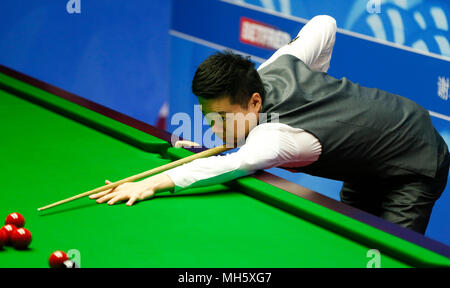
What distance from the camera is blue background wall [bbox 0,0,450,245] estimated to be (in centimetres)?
396

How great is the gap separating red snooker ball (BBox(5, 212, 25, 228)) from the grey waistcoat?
94cm

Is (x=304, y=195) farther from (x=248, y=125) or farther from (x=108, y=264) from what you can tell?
(x=108, y=264)

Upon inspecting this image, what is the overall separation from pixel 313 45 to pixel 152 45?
300 centimetres

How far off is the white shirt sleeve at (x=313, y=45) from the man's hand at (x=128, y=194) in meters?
0.85

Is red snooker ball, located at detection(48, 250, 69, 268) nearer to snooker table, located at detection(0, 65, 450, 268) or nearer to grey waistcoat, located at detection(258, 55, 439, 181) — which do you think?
snooker table, located at detection(0, 65, 450, 268)

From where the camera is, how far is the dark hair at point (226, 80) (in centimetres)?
220

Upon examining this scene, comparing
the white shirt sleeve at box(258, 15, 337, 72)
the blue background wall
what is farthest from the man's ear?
the blue background wall

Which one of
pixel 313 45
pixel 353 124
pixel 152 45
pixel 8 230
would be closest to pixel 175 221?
pixel 8 230

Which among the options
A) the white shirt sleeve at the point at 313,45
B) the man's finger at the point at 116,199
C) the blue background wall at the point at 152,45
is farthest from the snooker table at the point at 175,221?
the blue background wall at the point at 152,45

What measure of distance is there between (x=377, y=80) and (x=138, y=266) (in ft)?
8.56

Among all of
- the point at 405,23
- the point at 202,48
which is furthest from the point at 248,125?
the point at 202,48

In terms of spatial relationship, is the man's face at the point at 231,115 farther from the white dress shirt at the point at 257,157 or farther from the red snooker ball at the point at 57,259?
the red snooker ball at the point at 57,259

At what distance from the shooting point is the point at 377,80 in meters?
3.87

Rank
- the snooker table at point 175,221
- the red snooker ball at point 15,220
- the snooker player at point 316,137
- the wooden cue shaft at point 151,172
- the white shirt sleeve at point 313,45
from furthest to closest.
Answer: the white shirt sleeve at point 313,45
the snooker player at point 316,137
the wooden cue shaft at point 151,172
the red snooker ball at point 15,220
the snooker table at point 175,221
